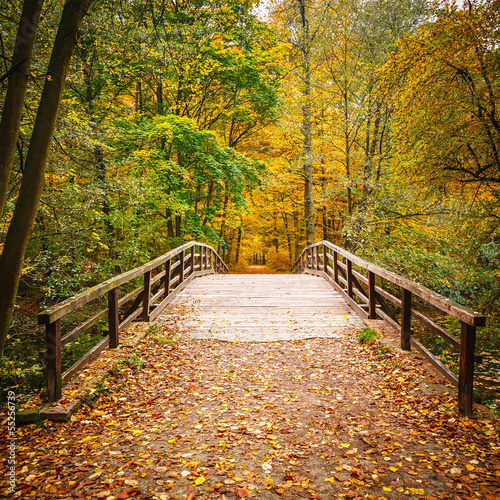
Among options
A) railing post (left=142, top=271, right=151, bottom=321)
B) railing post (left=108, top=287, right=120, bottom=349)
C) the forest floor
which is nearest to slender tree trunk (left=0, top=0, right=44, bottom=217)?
railing post (left=108, top=287, right=120, bottom=349)

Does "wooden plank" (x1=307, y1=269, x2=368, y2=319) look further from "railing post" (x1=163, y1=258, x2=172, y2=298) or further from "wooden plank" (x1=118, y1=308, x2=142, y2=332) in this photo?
"wooden plank" (x1=118, y1=308, x2=142, y2=332)

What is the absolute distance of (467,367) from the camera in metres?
3.24

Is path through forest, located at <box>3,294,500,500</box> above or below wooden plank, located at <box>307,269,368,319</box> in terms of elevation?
below

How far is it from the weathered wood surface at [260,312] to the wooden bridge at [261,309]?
0.02 m

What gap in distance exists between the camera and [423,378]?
401cm

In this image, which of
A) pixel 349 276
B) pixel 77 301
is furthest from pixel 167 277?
pixel 349 276

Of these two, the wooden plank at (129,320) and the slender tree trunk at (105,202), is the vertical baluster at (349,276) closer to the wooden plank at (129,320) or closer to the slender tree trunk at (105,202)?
the wooden plank at (129,320)

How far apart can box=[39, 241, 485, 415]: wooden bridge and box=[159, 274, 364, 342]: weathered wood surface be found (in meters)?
0.02

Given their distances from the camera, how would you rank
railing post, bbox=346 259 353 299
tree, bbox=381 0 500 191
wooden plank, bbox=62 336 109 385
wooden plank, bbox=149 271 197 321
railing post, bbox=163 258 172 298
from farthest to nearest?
railing post, bbox=163 258 172 298 < railing post, bbox=346 259 353 299 < wooden plank, bbox=149 271 197 321 < tree, bbox=381 0 500 191 < wooden plank, bbox=62 336 109 385

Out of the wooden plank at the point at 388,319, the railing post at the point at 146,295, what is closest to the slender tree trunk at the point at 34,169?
the railing post at the point at 146,295

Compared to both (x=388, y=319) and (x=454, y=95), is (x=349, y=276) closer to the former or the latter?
(x=388, y=319)

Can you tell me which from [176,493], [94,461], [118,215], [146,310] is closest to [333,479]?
[176,493]

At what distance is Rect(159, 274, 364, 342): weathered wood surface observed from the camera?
624 cm

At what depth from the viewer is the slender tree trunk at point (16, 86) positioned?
327cm
